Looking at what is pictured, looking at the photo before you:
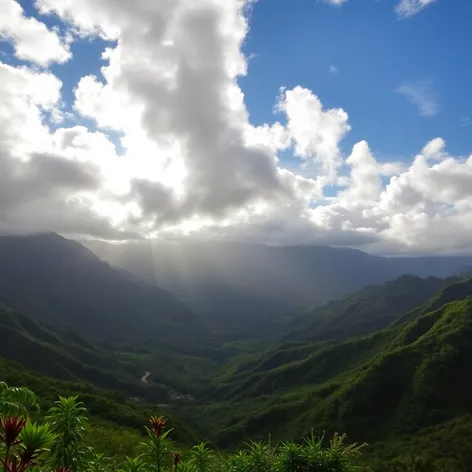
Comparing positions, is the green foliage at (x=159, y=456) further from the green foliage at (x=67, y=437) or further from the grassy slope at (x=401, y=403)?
the grassy slope at (x=401, y=403)

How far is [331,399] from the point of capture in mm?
136125

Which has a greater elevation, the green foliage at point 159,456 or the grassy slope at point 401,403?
the green foliage at point 159,456

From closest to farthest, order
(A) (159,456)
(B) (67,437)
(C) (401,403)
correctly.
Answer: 1. (B) (67,437)
2. (A) (159,456)
3. (C) (401,403)

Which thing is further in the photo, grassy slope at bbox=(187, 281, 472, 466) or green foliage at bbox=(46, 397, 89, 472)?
grassy slope at bbox=(187, 281, 472, 466)

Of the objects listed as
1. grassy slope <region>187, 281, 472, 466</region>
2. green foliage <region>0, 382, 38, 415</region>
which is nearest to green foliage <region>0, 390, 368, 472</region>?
green foliage <region>0, 382, 38, 415</region>

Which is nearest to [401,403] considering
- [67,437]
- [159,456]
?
[159,456]

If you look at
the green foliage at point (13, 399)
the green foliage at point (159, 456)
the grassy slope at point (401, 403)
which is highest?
the green foliage at point (13, 399)

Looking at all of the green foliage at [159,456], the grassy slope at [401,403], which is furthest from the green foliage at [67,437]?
the grassy slope at [401,403]

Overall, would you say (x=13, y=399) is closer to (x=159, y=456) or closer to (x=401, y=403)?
(x=159, y=456)

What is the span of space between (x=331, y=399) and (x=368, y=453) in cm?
4421

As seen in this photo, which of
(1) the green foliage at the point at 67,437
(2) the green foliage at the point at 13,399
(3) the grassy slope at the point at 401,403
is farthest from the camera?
(3) the grassy slope at the point at 401,403

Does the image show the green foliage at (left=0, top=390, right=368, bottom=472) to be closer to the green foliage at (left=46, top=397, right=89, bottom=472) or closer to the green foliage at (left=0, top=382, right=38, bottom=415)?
the green foliage at (left=46, top=397, right=89, bottom=472)

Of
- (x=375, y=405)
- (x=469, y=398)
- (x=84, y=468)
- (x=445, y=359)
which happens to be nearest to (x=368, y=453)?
(x=375, y=405)

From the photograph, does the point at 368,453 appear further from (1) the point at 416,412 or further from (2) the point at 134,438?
(2) the point at 134,438
